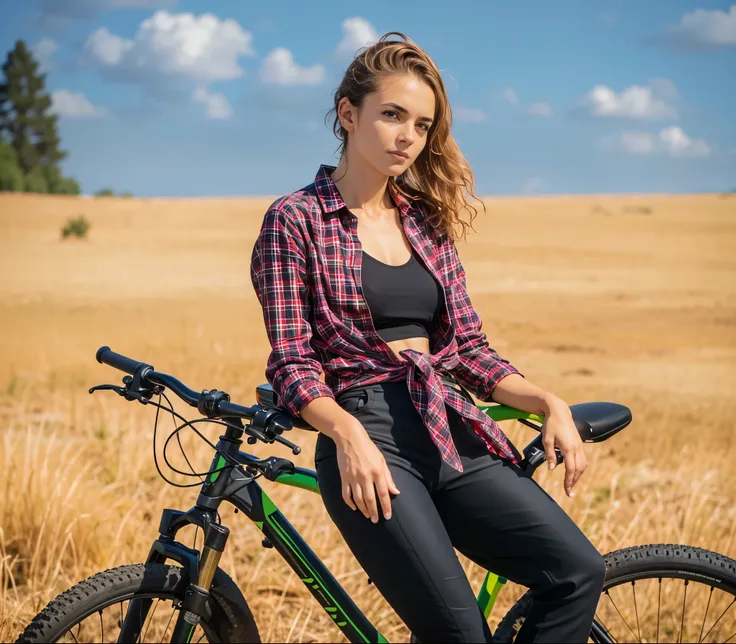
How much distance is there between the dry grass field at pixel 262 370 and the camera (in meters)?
3.63

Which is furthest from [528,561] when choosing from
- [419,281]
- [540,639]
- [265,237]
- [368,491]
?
[265,237]

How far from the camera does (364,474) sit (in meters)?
1.92

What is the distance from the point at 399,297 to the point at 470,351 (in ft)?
0.95

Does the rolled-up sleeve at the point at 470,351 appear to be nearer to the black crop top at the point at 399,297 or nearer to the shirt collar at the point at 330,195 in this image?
the black crop top at the point at 399,297

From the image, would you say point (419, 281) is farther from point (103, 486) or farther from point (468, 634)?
point (103, 486)

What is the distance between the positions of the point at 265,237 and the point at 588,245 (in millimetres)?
26083

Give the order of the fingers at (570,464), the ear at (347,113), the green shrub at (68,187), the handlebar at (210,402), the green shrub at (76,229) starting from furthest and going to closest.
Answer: the green shrub at (68,187) → the green shrub at (76,229) → the ear at (347,113) → the fingers at (570,464) → the handlebar at (210,402)

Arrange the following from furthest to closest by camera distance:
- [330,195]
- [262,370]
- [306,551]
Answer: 1. [262,370]
2. [330,195]
3. [306,551]

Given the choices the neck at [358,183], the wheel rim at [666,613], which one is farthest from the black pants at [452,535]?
the wheel rim at [666,613]

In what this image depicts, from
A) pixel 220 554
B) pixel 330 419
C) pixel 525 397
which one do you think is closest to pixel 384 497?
pixel 330 419

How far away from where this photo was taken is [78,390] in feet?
27.0

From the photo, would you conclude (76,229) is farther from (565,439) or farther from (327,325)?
(565,439)

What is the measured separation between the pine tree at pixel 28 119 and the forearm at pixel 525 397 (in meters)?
57.9

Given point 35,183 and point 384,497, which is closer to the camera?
point 384,497
